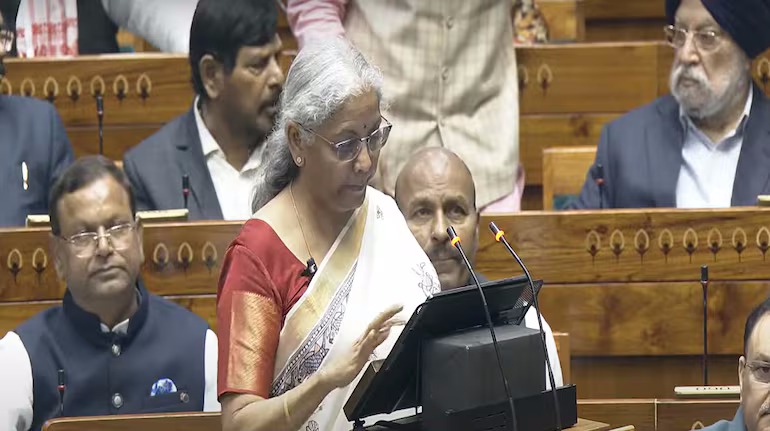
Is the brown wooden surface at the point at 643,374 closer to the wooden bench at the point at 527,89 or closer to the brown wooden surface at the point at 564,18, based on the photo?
the wooden bench at the point at 527,89

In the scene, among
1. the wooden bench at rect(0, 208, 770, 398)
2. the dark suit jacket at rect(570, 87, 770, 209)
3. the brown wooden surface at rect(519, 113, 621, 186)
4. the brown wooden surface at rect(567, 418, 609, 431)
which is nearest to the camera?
the brown wooden surface at rect(567, 418, 609, 431)

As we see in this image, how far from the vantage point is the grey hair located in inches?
70.2

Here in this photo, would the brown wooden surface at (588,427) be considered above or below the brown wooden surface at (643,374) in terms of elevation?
above

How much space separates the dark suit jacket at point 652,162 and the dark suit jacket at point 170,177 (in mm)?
698

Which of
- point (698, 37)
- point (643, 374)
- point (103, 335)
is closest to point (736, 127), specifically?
point (698, 37)

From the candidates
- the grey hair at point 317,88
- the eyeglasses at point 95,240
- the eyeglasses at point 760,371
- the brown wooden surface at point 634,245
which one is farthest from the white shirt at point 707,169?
the grey hair at point 317,88

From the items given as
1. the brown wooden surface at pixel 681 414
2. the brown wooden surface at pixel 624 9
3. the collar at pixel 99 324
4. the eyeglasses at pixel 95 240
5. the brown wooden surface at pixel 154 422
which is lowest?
the brown wooden surface at pixel 681 414

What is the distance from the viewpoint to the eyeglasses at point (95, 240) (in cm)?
237

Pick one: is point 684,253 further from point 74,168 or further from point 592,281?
point 74,168

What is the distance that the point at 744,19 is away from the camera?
2.97 meters

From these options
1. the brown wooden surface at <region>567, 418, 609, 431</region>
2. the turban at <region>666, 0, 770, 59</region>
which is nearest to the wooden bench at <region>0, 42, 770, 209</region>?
the turban at <region>666, 0, 770, 59</region>

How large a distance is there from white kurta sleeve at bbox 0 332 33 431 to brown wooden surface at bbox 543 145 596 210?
1.14 metres

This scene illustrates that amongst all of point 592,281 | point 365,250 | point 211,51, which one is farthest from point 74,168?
point 592,281

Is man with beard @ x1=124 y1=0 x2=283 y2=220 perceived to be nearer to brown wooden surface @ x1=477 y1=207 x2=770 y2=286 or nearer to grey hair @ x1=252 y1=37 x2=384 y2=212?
brown wooden surface @ x1=477 y1=207 x2=770 y2=286
